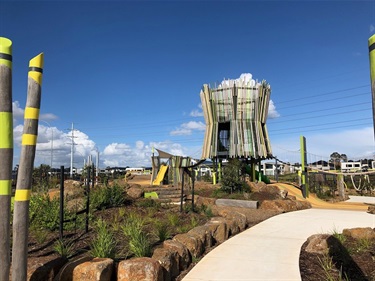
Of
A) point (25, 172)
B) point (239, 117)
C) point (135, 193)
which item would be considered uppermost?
point (239, 117)

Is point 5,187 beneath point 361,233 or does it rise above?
above

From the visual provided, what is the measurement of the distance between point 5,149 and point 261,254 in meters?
4.87

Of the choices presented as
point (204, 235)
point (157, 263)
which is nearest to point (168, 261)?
point (157, 263)

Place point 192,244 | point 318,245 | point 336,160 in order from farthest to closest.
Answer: point 336,160
point 318,245
point 192,244

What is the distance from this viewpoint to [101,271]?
12.9 ft

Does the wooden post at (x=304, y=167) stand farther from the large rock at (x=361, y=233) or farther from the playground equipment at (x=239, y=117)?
the large rock at (x=361, y=233)

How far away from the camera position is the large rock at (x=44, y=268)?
151 inches

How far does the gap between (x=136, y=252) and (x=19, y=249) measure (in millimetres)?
1924

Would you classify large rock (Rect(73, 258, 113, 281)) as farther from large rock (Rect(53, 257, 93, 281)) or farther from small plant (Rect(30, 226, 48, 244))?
small plant (Rect(30, 226, 48, 244))

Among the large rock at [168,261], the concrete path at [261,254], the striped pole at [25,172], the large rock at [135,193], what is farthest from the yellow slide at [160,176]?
the striped pole at [25,172]

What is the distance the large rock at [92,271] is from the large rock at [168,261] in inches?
34.3

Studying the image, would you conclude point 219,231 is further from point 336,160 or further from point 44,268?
point 336,160

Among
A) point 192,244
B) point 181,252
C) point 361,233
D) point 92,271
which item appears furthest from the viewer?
point 361,233

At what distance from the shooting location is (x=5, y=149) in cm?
342
